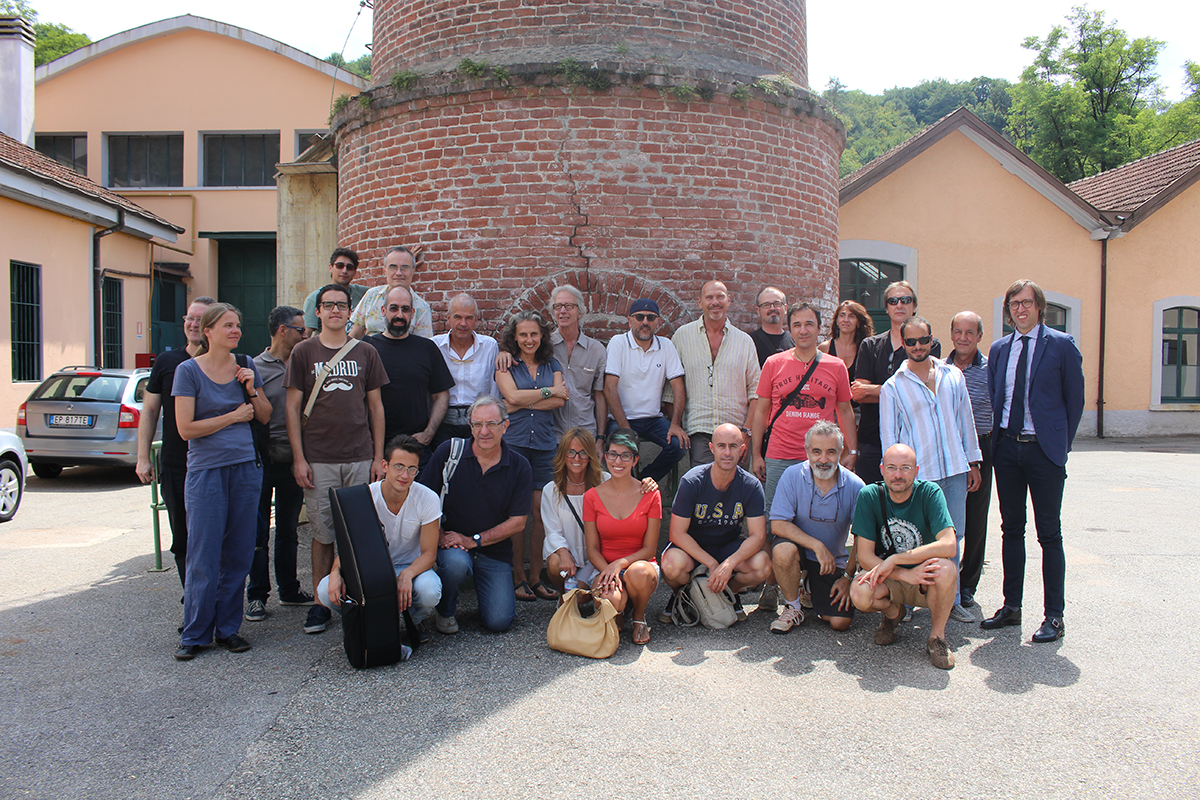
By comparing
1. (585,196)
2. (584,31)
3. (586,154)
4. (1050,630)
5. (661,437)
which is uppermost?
(584,31)

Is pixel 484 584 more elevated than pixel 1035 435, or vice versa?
pixel 1035 435

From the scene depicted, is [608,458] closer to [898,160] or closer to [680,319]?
[680,319]

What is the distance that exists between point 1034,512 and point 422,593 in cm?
368

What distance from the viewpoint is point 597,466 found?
521 cm

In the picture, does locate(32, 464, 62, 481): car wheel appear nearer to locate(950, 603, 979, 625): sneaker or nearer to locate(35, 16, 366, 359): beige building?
locate(35, 16, 366, 359): beige building

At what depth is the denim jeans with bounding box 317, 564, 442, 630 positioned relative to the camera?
4516 millimetres

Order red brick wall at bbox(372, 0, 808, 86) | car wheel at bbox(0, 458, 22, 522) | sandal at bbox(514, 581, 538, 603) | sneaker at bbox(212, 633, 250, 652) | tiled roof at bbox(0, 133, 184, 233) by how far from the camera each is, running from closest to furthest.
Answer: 1. sneaker at bbox(212, 633, 250, 652)
2. sandal at bbox(514, 581, 538, 603)
3. red brick wall at bbox(372, 0, 808, 86)
4. car wheel at bbox(0, 458, 22, 522)
5. tiled roof at bbox(0, 133, 184, 233)

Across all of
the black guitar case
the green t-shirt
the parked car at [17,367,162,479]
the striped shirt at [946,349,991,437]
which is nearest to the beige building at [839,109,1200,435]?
the striped shirt at [946,349,991,437]

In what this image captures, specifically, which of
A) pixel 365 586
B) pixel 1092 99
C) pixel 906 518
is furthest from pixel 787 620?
pixel 1092 99

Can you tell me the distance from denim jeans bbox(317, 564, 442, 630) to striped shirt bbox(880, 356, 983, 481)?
2778 millimetres

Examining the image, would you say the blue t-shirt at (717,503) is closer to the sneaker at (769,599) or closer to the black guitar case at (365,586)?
the sneaker at (769,599)

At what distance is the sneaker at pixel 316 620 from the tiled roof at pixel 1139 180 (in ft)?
56.9

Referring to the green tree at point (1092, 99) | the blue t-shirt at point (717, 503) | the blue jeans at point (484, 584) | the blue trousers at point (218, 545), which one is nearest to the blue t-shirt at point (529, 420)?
the blue jeans at point (484, 584)

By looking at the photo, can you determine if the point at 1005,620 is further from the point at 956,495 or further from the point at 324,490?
the point at 324,490
